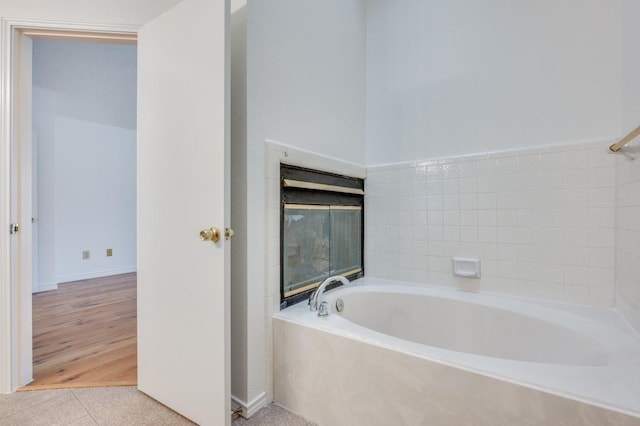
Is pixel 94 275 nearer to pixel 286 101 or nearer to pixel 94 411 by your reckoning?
pixel 94 411

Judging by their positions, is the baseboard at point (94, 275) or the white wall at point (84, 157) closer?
the white wall at point (84, 157)

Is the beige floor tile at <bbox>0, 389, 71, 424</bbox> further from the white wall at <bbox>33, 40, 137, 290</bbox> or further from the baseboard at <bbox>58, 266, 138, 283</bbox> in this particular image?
the baseboard at <bbox>58, 266, 138, 283</bbox>

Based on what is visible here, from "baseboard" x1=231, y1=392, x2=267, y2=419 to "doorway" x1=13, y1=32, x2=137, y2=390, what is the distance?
2.82ft

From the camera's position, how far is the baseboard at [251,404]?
1378 mm

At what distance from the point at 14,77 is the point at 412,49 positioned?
8.11 feet

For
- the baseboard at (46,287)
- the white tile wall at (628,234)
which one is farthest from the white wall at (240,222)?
the baseboard at (46,287)

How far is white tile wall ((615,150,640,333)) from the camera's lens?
50.1 inches

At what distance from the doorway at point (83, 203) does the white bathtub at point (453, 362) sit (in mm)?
1254

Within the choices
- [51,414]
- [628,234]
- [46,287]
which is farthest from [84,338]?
[628,234]

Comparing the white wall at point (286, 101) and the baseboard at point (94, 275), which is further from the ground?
the white wall at point (286, 101)

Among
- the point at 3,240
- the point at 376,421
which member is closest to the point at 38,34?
the point at 3,240

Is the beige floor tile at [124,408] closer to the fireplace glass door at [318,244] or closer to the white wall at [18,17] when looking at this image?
the white wall at [18,17]

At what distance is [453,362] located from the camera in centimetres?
103

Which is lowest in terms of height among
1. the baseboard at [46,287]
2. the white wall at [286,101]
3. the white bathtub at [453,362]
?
the baseboard at [46,287]
